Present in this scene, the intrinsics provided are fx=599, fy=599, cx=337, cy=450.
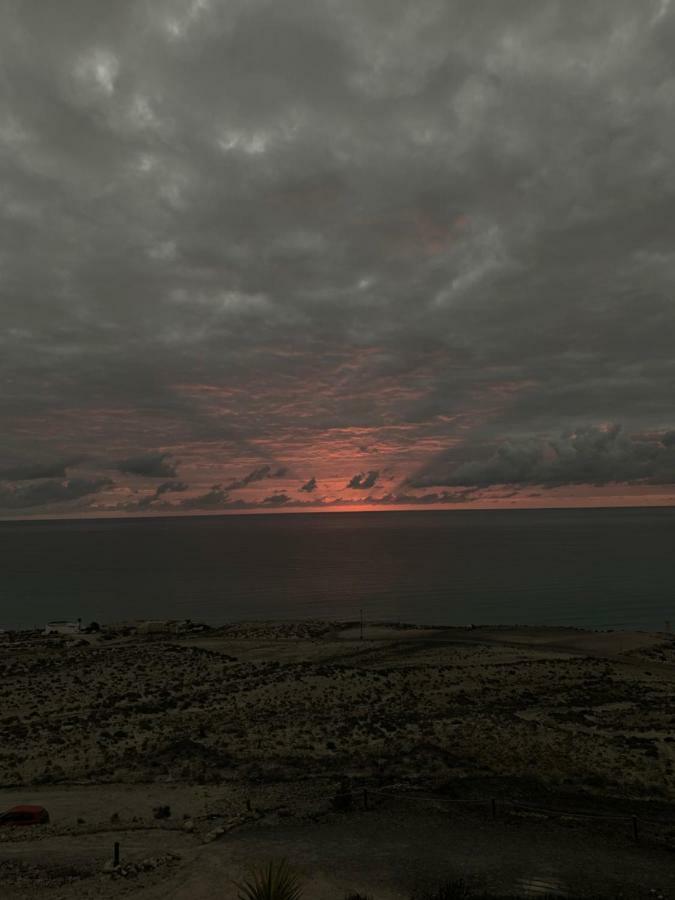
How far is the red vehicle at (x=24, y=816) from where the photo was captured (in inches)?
904

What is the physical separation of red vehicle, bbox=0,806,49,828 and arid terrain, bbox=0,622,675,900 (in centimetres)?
69

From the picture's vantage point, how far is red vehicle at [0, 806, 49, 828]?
22953 millimetres

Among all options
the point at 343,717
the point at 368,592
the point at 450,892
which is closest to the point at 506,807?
the point at 450,892

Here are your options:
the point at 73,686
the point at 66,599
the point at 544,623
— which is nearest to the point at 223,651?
the point at 73,686

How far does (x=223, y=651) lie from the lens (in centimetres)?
6588

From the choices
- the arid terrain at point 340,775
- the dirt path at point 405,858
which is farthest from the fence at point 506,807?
the dirt path at point 405,858

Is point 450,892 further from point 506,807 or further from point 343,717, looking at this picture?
point 343,717

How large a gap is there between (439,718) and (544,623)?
6823 cm

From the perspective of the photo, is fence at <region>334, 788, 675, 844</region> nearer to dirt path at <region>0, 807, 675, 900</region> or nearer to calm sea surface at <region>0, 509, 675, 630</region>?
dirt path at <region>0, 807, 675, 900</region>

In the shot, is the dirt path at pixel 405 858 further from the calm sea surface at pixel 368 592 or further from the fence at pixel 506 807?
the calm sea surface at pixel 368 592

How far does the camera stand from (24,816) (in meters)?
23.1

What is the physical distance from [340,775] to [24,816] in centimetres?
1313

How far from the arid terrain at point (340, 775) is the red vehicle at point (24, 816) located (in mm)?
691

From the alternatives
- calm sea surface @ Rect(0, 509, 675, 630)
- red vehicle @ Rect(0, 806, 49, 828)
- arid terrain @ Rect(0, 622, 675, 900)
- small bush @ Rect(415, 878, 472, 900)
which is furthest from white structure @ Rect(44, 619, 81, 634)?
small bush @ Rect(415, 878, 472, 900)
